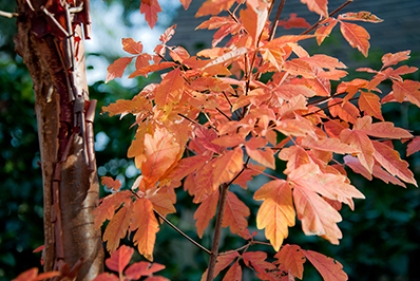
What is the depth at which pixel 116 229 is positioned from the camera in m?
0.75

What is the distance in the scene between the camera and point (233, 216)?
3.19 ft

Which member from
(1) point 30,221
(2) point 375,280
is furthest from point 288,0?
(1) point 30,221

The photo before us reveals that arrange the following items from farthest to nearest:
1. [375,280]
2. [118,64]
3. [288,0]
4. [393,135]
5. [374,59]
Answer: [288,0] → [374,59] → [375,280] → [118,64] → [393,135]

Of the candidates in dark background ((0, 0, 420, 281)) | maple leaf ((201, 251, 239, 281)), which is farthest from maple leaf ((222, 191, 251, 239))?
dark background ((0, 0, 420, 281))

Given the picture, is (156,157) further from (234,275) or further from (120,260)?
(234,275)

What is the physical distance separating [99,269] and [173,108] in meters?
0.35

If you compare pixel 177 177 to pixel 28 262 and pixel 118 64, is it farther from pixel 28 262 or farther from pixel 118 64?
pixel 28 262

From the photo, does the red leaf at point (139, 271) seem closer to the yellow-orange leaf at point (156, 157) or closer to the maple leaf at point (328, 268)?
the yellow-orange leaf at point (156, 157)

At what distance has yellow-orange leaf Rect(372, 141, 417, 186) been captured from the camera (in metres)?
0.75

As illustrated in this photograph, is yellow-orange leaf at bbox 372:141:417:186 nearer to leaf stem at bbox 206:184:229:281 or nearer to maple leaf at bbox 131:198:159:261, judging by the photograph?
leaf stem at bbox 206:184:229:281

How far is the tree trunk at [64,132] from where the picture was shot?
2.51 ft

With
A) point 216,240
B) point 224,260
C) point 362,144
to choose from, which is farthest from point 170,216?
point 362,144

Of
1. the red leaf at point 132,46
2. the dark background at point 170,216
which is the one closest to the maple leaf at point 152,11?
the red leaf at point 132,46

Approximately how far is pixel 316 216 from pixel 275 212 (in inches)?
2.8
